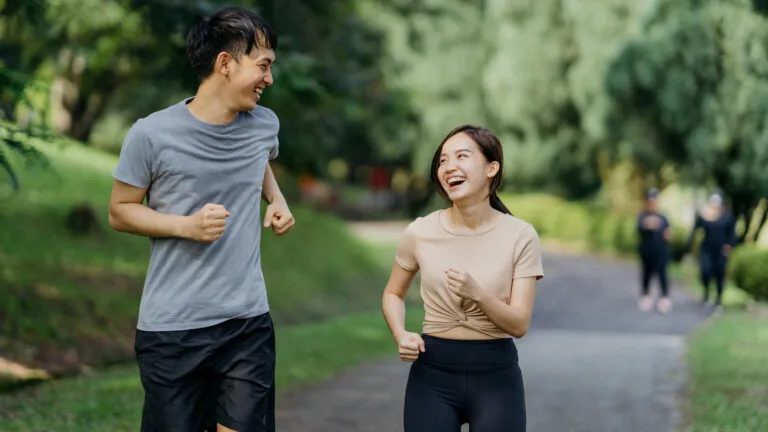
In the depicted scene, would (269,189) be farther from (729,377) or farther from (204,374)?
(729,377)

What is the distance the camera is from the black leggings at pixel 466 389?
12.8ft

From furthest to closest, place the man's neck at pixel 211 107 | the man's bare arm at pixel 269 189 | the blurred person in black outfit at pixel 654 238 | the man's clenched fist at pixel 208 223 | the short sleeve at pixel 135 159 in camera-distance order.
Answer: the blurred person in black outfit at pixel 654 238
the man's bare arm at pixel 269 189
the man's neck at pixel 211 107
the short sleeve at pixel 135 159
the man's clenched fist at pixel 208 223

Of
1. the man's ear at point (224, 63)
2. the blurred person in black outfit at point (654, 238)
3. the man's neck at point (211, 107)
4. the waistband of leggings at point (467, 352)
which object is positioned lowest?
the waistband of leggings at point (467, 352)

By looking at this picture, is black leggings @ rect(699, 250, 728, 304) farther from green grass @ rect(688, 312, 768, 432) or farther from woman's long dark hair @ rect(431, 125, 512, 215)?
woman's long dark hair @ rect(431, 125, 512, 215)

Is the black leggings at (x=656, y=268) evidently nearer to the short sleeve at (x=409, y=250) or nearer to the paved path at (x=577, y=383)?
the paved path at (x=577, y=383)

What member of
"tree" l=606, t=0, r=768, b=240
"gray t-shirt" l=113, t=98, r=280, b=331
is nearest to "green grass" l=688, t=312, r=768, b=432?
"gray t-shirt" l=113, t=98, r=280, b=331

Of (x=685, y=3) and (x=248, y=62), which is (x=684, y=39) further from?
(x=248, y=62)

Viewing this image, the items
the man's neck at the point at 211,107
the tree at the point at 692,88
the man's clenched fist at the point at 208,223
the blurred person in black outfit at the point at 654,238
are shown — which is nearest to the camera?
the man's clenched fist at the point at 208,223

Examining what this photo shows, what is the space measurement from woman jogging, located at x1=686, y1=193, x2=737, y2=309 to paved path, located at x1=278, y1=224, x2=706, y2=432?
0.76 m

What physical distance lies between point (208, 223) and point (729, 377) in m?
8.09

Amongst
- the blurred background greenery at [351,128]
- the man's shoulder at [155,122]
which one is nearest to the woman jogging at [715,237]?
the blurred background greenery at [351,128]

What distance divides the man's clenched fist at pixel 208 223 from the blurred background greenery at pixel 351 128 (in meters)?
4.31

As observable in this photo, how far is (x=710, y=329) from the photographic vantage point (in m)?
15.6

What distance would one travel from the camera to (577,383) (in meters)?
10.4
